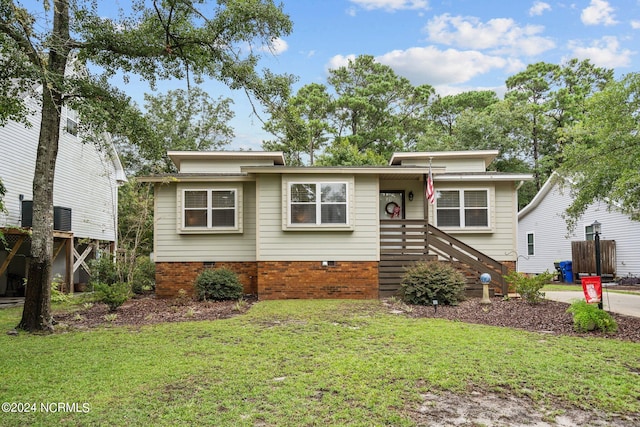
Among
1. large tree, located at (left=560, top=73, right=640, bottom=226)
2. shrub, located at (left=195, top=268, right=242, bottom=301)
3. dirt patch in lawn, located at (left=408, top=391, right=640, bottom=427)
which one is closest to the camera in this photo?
dirt patch in lawn, located at (left=408, top=391, right=640, bottom=427)

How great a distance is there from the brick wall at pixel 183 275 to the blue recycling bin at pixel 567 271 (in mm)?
14477

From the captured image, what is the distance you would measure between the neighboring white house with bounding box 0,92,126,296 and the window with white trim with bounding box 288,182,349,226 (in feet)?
15.9

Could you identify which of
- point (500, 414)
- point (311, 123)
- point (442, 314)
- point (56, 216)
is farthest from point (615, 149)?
point (311, 123)

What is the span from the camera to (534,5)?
14742mm

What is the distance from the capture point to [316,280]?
11.8 m

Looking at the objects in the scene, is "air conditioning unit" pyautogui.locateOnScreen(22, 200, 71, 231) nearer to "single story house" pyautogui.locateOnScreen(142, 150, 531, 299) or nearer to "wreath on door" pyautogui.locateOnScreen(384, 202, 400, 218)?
"single story house" pyautogui.locateOnScreen(142, 150, 531, 299)

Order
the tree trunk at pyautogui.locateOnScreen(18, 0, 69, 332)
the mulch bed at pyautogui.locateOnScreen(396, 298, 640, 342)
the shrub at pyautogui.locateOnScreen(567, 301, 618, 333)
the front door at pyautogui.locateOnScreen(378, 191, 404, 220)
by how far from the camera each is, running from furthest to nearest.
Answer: the front door at pyautogui.locateOnScreen(378, 191, 404, 220), the tree trunk at pyautogui.locateOnScreen(18, 0, 69, 332), the mulch bed at pyautogui.locateOnScreen(396, 298, 640, 342), the shrub at pyautogui.locateOnScreen(567, 301, 618, 333)

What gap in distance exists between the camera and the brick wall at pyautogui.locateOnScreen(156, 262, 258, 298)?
1244 cm

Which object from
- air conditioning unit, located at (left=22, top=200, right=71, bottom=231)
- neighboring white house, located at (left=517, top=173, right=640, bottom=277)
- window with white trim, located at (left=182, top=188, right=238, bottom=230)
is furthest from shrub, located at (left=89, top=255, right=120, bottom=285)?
neighboring white house, located at (left=517, top=173, right=640, bottom=277)

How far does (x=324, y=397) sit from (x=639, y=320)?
666 cm

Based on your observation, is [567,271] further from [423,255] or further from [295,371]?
[295,371]

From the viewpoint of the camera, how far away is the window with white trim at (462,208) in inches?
503

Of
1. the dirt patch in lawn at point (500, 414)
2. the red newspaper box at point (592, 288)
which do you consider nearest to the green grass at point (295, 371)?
the dirt patch in lawn at point (500, 414)

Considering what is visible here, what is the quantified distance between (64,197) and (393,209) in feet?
38.0
